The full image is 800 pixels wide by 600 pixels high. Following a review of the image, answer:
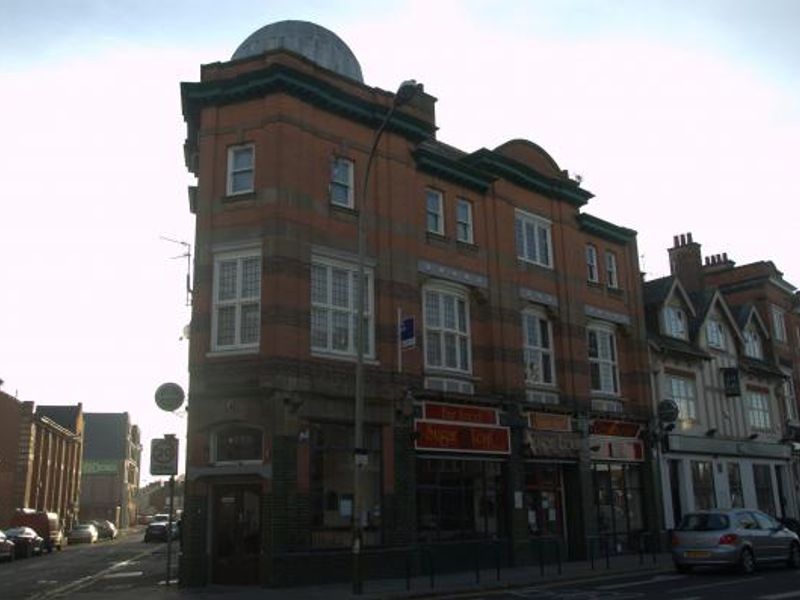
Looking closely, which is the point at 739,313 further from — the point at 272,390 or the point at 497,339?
the point at 272,390

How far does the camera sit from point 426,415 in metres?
22.8

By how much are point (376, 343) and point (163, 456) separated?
632cm

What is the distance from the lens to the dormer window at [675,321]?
117ft

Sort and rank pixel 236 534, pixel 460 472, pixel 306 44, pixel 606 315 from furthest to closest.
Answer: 1. pixel 606 315
2. pixel 306 44
3. pixel 460 472
4. pixel 236 534

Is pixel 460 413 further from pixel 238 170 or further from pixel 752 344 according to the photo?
pixel 752 344

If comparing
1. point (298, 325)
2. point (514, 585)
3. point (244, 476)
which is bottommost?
point (514, 585)

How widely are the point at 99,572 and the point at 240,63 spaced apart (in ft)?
54.3

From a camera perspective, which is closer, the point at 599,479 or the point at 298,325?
the point at 298,325

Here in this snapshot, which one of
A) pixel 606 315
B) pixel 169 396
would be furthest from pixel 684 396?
pixel 169 396

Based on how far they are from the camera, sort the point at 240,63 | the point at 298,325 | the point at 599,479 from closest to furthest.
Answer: the point at 298,325
the point at 240,63
the point at 599,479

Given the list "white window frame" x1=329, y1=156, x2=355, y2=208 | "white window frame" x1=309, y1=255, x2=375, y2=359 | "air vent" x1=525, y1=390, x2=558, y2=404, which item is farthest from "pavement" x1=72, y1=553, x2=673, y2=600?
"white window frame" x1=329, y1=156, x2=355, y2=208

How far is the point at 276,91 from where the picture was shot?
21.8 meters

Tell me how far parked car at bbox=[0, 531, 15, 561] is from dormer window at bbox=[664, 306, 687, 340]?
30.2 meters

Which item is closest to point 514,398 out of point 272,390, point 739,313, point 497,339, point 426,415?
point 497,339
